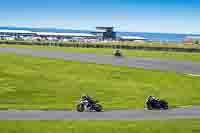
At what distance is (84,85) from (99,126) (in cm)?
2397

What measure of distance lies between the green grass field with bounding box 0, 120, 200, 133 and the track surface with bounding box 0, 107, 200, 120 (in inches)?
80.8

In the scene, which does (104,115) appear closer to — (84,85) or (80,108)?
(80,108)

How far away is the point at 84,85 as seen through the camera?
1977 inches

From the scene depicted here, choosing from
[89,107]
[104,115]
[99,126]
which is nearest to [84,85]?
[89,107]

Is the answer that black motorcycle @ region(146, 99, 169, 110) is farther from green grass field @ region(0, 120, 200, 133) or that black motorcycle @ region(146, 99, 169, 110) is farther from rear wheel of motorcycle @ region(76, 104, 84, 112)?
green grass field @ region(0, 120, 200, 133)

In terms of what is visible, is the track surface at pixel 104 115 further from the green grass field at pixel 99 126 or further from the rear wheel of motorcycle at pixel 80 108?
the green grass field at pixel 99 126

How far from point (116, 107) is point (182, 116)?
6.08 m

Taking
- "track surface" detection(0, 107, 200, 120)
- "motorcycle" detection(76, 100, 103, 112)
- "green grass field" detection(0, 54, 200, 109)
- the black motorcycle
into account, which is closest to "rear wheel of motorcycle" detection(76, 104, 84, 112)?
"motorcycle" detection(76, 100, 103, 112)

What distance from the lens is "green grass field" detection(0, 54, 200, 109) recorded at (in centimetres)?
3966

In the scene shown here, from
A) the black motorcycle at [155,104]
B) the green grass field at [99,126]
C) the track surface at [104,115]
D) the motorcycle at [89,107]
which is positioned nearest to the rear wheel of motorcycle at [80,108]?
the motorcycle at [89,107]

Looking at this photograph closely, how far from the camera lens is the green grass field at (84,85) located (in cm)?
3966

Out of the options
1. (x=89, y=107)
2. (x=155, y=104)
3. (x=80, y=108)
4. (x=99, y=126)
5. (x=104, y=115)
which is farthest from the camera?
(x=155, y=104)

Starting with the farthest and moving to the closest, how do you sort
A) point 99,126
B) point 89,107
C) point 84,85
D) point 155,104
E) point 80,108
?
point 84,85, point 155,104, point 80,108, point 89,107, point 99,126

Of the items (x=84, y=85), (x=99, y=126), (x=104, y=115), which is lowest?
(x=104, y=115)
